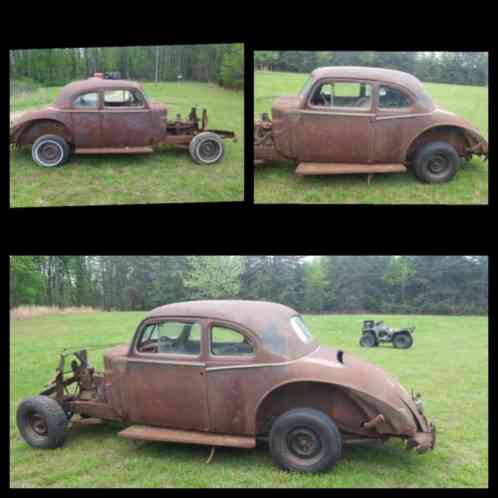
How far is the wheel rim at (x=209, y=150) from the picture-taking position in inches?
327

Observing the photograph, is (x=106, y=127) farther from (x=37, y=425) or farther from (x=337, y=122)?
(x=37, y=425)

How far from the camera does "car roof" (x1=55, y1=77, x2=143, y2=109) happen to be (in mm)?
8345

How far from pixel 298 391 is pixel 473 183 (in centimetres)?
330

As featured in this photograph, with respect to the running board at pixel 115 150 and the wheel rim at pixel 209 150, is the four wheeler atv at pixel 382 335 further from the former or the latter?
the running board at pixel 115 150

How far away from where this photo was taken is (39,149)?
27.1ft

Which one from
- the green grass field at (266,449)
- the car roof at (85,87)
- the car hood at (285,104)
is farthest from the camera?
the car roof at (85,87)

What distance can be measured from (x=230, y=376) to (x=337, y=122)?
3.43m

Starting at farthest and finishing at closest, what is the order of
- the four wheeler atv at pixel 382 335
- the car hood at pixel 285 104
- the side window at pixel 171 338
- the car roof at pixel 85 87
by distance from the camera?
the car roof at pixel 85 87 → the four wheeler atv at pixel 382 335 → the car hood at pixel 285 104 → the side window at pixel 171 338

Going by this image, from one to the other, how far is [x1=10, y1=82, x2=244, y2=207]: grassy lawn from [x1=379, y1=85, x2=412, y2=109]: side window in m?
1.77

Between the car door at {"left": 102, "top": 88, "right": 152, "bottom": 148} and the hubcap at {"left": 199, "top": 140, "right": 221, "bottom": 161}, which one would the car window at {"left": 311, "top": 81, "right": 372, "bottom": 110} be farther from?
the car door at {"left": 102, "top": 88, "right": 152, "bottom": 148}

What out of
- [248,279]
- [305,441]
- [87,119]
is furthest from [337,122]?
[305,441]

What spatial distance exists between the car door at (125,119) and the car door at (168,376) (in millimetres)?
2960

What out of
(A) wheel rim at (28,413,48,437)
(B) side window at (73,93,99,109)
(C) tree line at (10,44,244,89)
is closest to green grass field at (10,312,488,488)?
(A) wheel rim at (28,413,48,437)

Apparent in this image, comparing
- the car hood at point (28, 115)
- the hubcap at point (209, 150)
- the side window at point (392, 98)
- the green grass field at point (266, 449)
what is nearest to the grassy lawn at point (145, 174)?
the car hood at point (28, 115)
